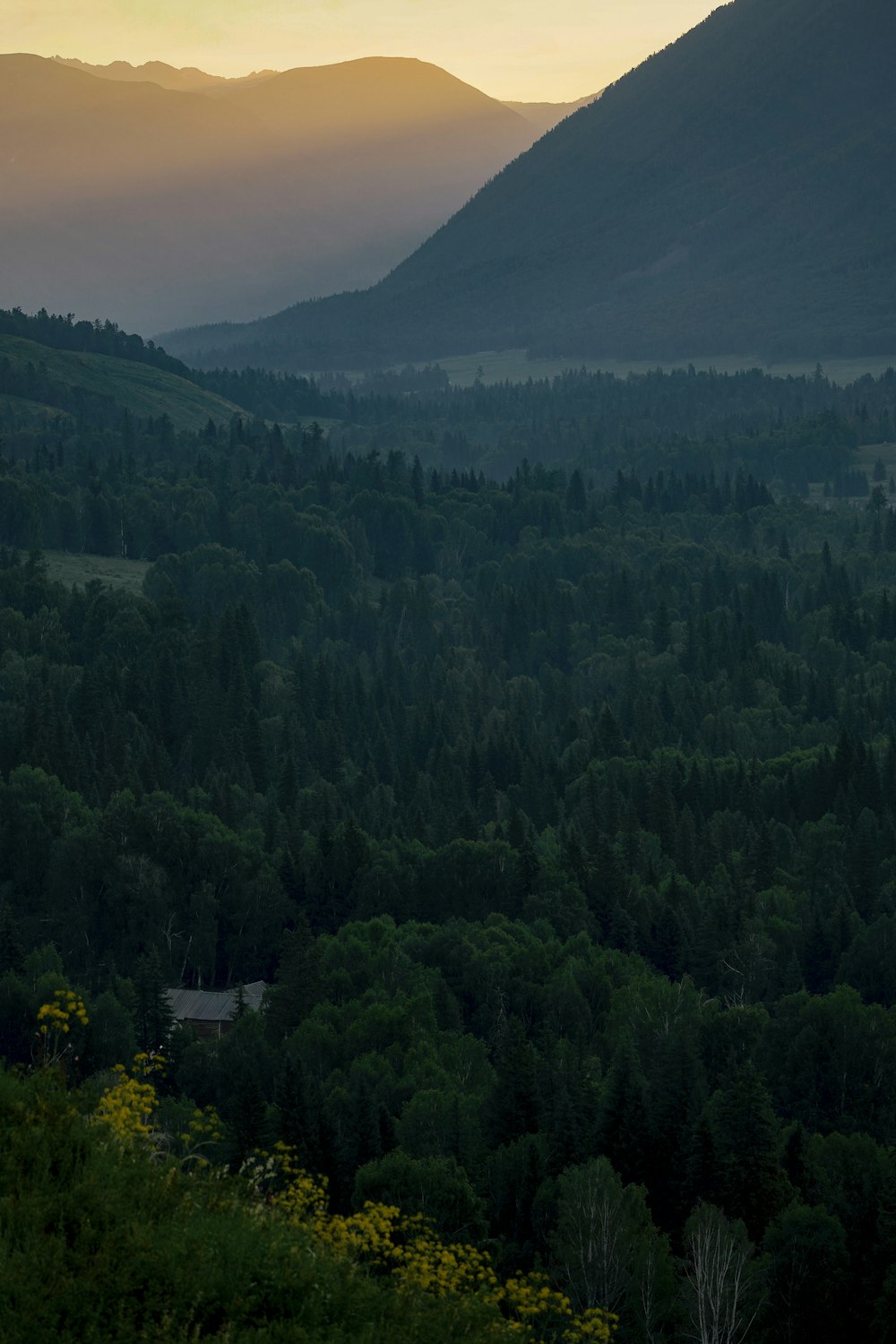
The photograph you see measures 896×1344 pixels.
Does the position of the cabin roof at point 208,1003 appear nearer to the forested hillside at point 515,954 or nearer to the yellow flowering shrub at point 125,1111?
the forested hillside at point 515,954

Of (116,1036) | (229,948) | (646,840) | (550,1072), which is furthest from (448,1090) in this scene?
(646,840)

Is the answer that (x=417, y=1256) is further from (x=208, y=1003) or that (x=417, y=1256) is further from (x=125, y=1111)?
(x=208, y=1003)

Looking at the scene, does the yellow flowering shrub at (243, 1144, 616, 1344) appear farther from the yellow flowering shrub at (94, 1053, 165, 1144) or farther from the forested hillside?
the forested hillside

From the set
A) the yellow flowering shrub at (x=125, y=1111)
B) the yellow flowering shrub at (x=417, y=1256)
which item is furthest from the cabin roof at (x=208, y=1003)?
the yellow flowering shrub at (x=125, y=1111)

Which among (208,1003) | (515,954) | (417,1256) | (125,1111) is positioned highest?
(125,1111)

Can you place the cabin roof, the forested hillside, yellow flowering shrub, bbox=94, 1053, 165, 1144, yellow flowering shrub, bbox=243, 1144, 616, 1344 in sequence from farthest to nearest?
the cabin roof
the forested hillside
yellow flowering shrub, bbox=243, 1144, 616, 1344
yellow flowering shrub, bbox=94, 1053, 165, 1144

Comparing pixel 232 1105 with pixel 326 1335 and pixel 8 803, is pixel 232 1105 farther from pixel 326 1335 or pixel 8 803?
pixel 8 803

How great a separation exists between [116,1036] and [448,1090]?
19.2 meters

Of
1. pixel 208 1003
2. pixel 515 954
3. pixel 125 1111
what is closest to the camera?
pixel 125 1111

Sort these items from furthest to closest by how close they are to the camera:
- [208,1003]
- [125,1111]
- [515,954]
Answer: [208,1003]
[515,954]
[125,1111]

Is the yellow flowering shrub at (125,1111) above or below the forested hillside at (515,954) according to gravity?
above

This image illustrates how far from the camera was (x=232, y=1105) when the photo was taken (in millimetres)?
81750

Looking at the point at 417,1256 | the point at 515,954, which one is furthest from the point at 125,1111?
the point at 515,954

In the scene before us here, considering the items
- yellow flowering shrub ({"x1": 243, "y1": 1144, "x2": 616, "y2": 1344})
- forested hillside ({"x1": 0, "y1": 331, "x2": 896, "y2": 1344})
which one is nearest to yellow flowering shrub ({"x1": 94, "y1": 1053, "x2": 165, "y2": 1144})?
forested hillside ({"x1": 0, "y1": 331, "x2": 896, "y2": 1344})
